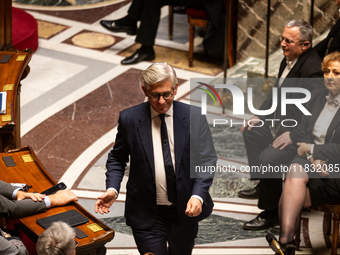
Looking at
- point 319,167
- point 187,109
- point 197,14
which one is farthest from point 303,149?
point 197,14

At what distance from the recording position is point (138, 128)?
8.54ft

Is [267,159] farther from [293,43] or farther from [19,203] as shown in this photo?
[19,203]

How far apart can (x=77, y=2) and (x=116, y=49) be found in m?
1.64

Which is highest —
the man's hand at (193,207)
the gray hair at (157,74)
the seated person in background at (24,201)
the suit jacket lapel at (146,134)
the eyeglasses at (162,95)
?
the gray hair at (157,74)

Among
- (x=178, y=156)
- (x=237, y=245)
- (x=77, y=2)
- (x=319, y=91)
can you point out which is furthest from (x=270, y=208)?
(x=77, y=2)

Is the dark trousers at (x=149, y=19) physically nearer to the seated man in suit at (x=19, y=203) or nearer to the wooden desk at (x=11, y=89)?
the wooden desk at (x=11, y=89)

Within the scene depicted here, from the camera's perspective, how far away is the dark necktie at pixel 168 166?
8.48 feet

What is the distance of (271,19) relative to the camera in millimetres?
5590

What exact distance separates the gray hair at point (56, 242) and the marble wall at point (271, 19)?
3.71 metres

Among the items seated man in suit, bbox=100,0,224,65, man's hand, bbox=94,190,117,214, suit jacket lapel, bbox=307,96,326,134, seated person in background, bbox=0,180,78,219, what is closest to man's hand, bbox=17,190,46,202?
seated person in background, bbox=0,180,78,219

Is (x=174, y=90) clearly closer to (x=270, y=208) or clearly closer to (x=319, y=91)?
(x=319, y=91)

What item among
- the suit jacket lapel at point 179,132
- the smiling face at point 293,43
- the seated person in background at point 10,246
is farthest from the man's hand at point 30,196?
the smiling face at point 293,43

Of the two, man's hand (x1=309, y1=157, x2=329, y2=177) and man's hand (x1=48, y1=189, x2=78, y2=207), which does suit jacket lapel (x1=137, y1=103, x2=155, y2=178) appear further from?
man's hand (x1=309, y1=157, x2=329, y2=177)

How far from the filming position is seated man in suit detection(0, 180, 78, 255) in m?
2.64
